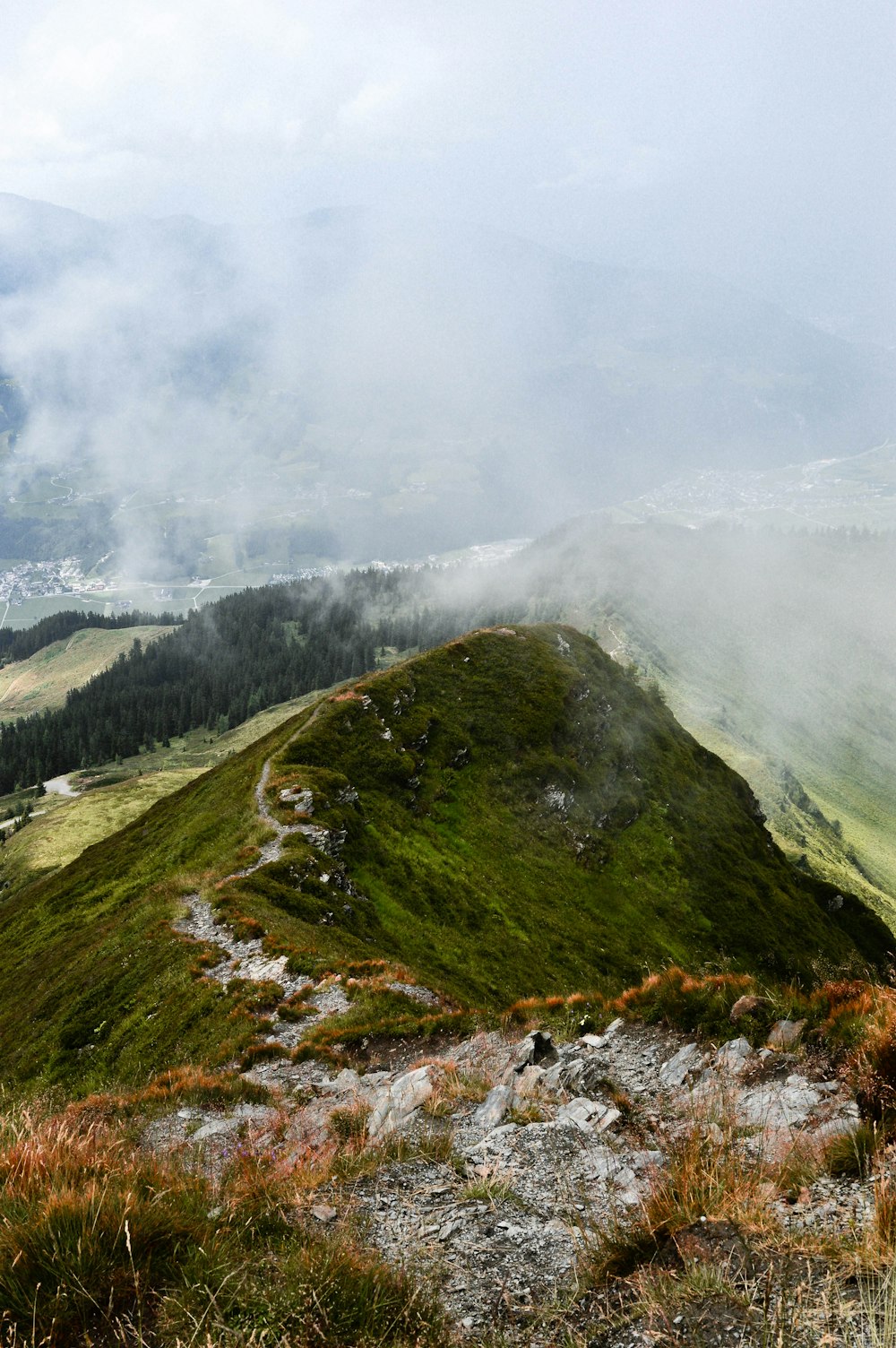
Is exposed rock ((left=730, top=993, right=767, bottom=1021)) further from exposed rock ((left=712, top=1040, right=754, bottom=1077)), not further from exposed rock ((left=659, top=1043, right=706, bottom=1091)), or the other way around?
exposed rock ((left=659, top=1043, right=706, bottom=1091))

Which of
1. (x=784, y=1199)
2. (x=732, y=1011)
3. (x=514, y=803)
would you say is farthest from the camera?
(x=514, y=803)

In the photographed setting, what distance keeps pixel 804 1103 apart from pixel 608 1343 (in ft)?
16.9

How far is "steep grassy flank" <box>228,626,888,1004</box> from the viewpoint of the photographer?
39.0 metres

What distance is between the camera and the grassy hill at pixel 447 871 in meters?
27.6

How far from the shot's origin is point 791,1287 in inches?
164

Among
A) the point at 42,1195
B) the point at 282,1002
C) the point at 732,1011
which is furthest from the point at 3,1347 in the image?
the point at 282,1002

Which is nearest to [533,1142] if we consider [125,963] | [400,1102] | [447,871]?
[400,1102]

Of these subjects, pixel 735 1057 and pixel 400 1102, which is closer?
pixel 735 1057

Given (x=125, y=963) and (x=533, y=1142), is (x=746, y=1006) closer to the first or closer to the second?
(x=533, y=1142)

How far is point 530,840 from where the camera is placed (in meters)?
59.0

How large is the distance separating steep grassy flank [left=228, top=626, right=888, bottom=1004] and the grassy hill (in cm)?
24

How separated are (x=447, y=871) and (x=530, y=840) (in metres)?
13.7

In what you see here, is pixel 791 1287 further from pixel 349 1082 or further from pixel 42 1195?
pixel 349 1082

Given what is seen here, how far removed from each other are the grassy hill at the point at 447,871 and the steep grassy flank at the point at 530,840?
0.24 m
